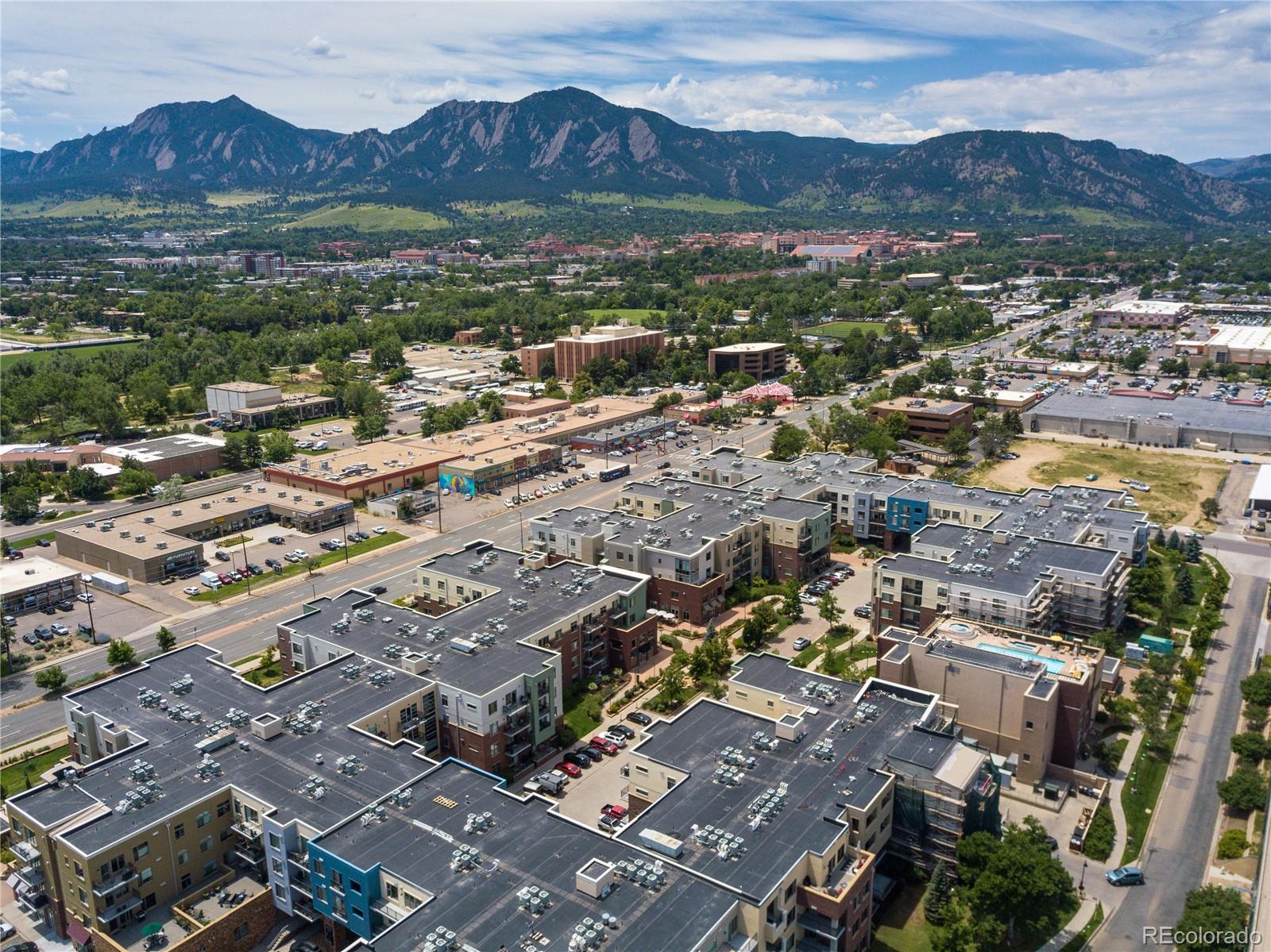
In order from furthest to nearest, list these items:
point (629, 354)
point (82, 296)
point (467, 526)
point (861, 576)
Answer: point (82, 296)
point (629, 354)
point (467, 526)
point (861, 576)

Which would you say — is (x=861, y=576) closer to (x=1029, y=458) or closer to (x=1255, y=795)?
(x=1255, y=795)

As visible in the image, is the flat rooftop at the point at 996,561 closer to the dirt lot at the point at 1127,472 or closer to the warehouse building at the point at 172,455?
the dirt lot at the point at 1127,472

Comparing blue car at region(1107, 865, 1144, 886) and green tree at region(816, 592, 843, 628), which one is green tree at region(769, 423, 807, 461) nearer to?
green tree at region(816, 592, 843, 628)

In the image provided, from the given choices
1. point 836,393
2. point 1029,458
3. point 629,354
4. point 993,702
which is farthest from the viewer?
point 629,354

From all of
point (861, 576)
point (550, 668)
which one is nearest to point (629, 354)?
point (861, 576)

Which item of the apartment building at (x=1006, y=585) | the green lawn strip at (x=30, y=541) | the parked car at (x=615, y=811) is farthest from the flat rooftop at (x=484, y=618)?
the green lawn strip at (x=30, y=541)

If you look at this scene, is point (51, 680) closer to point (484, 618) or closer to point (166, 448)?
point (484, 618)
